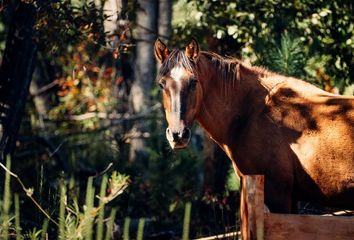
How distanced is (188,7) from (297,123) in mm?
4627

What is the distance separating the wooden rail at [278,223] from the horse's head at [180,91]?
136 cm

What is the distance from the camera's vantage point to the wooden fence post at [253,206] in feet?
17.3

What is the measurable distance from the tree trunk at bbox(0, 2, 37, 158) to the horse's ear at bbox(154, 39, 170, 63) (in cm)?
249

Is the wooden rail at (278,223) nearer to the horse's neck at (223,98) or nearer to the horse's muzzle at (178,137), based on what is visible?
the horse's muzzle at (178,137)

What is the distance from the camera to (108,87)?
60.3 ft

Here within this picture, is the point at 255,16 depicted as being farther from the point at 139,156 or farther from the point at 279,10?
the point at 139,156

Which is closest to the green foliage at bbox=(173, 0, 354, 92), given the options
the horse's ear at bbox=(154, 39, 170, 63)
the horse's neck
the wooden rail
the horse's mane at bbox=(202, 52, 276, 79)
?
the horse's mane at bbox=(202, 52, 276, 79)

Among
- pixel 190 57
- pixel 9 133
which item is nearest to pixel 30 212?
pixel 9 133

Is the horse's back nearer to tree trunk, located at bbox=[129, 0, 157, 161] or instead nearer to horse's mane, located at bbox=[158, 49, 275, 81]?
horse's mane, located at bbox=[158, 49, 275, 81]

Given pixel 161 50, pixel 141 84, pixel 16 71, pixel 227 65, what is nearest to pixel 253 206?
pixel 227 65

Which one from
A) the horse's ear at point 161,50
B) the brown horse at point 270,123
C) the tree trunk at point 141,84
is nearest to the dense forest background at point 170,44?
the brown horse at point 270,123

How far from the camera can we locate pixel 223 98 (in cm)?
723

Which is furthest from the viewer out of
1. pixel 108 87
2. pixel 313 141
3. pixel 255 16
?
pixel 108 87

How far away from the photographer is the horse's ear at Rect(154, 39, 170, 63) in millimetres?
7203
